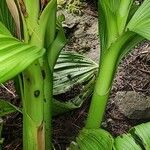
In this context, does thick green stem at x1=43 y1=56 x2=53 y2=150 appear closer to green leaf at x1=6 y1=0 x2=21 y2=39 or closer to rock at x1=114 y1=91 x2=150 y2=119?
green leaf at x1=6 y1=0 x2=21 y2=39

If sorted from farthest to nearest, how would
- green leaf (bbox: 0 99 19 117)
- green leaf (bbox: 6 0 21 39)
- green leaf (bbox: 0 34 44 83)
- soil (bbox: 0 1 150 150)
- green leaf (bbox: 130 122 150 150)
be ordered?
soil (bbox: 0 1 150 150)
green leaf (bbox: 0 99 19 117)
green leaf (bbox: 130 122 150 150)
green leaf (bbox: 6 0 21 39)
green leaf (bbox: 0 34 44 83)

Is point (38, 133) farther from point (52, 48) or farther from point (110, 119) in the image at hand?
point (110, 119)

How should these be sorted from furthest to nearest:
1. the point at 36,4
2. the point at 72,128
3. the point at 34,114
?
the point at 72,128 < the point at 34,114 < the point at 36,4

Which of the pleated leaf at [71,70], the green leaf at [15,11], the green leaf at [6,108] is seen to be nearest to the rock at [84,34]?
the pleated leaf at [71,70]

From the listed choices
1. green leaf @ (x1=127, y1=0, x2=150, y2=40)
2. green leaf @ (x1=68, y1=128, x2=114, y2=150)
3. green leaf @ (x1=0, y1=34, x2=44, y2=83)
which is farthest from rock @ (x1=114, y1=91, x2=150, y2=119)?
green leaf @ (x1=0, y1=34, x2=44, y2=83)

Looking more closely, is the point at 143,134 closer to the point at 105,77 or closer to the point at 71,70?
the point at 105,77

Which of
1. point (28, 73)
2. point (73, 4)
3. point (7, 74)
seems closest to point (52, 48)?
point (28, 73)
